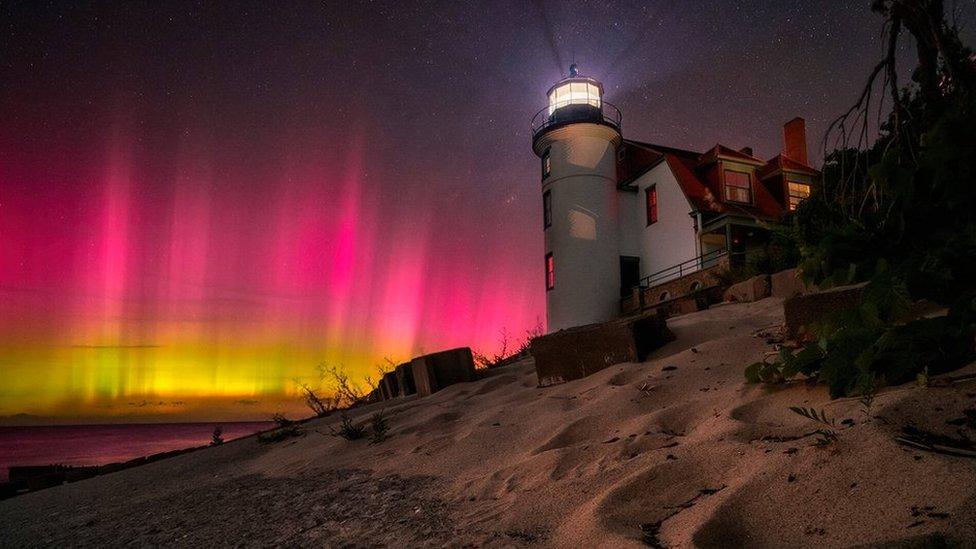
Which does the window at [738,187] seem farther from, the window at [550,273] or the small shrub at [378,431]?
the small shrub at [378,431]

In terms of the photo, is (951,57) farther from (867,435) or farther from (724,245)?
(724,245)

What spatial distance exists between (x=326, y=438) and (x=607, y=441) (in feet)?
9.91

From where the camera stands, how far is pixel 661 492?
7.92 feet

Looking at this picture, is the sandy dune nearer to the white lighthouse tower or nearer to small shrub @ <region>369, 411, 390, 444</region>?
small shrub @ <region>369, 411, 390, 444</region>

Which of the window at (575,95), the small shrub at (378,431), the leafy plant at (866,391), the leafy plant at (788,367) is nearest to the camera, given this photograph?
the leafy plant at (866,391)

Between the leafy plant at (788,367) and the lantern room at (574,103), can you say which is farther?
the lantern room at (574,103)

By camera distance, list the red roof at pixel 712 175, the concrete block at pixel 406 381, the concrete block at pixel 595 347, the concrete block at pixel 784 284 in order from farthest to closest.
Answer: the red roof at pixel 712 175
the concrete block at pixel 784 284
the concrete block at pixel 406 381
the concrete block at pixel 595 347

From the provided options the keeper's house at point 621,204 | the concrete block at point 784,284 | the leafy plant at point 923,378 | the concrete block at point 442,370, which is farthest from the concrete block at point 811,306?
the keeper's house at point 621,204

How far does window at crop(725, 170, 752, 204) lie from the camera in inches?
828

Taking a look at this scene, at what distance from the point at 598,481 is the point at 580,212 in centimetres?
1977

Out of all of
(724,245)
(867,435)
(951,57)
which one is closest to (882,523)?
(867,435)

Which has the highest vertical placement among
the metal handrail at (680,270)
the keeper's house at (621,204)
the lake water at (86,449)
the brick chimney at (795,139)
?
the brick chimney at (795,139)

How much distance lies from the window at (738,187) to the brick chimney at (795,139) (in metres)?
5.01

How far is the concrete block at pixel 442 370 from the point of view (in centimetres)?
714
